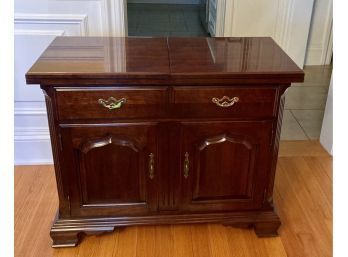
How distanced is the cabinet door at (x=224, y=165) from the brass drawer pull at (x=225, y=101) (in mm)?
82

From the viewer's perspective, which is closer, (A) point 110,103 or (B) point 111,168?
(A) point 110,103

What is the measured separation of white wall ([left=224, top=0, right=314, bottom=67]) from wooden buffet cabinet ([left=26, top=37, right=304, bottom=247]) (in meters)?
1.47

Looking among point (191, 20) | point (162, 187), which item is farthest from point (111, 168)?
point (191, 20)

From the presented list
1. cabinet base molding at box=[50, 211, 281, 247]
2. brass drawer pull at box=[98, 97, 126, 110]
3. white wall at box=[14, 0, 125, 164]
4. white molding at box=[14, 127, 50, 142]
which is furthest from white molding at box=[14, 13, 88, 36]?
cabinet base molding at box=[50, 211, 281, 247]

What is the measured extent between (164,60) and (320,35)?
9.33 ft

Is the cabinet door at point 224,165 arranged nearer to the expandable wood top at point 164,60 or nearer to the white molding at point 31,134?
the expandable wood top at point 164,60

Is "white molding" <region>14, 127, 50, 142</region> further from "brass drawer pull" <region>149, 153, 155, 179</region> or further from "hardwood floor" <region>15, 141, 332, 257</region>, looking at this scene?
"brass drawer pull" <region>149, 153, 155, 179</region>

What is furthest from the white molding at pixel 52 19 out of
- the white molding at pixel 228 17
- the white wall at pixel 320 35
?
the white wall at pixel 320 35

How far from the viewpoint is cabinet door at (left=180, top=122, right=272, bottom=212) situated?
132cm

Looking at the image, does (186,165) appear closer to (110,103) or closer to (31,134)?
(110,103)

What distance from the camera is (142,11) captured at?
6.08 metres

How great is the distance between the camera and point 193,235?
1.54 m

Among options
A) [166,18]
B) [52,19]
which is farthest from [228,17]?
[166,18]

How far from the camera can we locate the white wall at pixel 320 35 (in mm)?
3418
